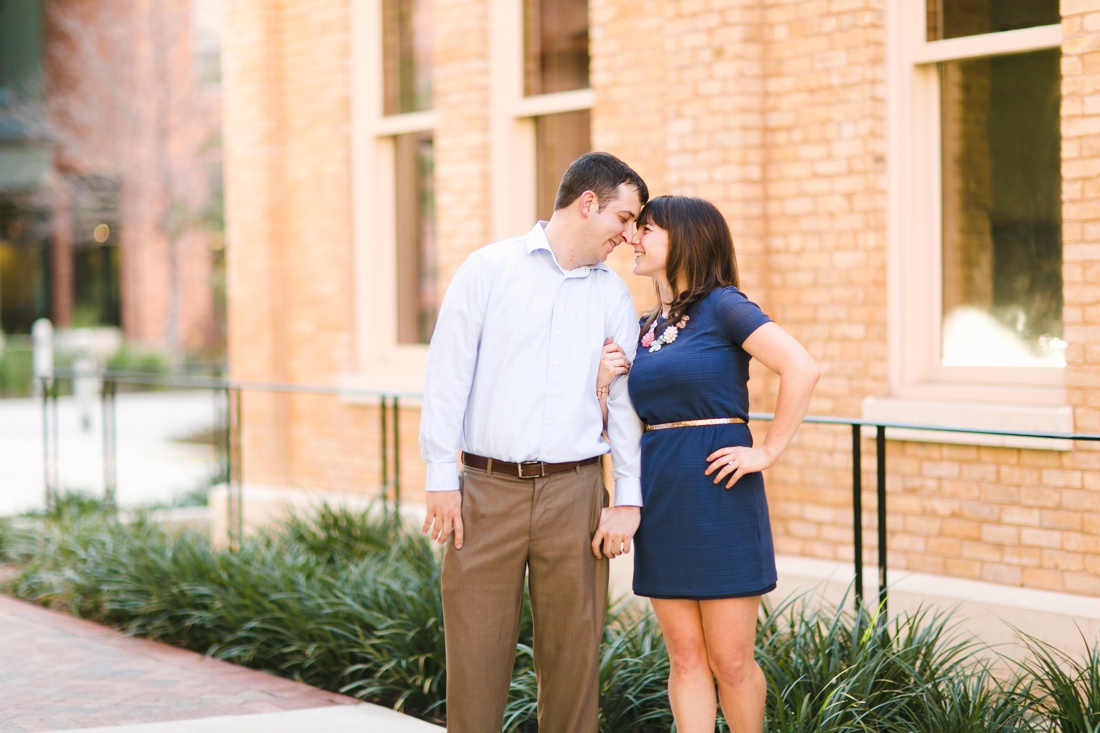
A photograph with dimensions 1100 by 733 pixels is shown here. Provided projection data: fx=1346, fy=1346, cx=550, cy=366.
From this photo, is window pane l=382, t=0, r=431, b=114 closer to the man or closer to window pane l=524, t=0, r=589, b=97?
window pane l=524, t=0, r=589, b=97

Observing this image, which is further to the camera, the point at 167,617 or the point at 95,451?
the point at 95,451

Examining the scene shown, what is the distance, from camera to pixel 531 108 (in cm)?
850

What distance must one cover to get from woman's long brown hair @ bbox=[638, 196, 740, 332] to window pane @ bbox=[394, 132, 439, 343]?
5.43 meters

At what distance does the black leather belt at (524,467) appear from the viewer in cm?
394

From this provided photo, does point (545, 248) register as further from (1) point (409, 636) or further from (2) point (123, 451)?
(2) point (123, 451)

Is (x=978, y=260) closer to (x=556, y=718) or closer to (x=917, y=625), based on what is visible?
(x=917, y=625)

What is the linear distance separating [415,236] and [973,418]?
4.61 m

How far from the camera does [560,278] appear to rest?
3.99 metres

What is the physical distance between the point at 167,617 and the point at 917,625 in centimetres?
389

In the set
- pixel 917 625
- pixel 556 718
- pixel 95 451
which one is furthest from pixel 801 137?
pixel 95 451

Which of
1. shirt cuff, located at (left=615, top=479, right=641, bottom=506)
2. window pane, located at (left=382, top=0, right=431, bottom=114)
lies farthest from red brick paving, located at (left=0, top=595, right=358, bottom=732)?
window pane, located at (left=382, top=0, right=431, bottom=114)

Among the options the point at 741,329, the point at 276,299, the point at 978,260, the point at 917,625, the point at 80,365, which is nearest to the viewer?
the point at 741,329

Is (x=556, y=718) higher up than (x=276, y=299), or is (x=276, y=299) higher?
(x=276, y=299)

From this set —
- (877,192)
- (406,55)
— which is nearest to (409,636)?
(877,192)
